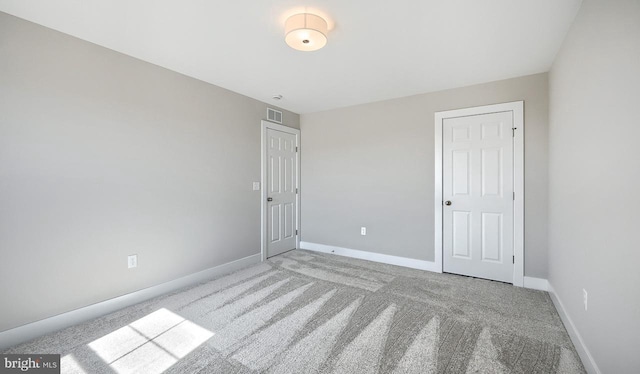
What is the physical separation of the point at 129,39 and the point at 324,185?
3.12 metres

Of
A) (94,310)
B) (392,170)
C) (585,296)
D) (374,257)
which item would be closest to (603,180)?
(585,296)

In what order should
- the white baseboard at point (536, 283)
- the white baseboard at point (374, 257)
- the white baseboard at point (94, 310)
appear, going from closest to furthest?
1. the white baseboard at point (94, 310)
2. the white baseboard at point (536, 283)
3. the white baseboard at point (374, 257)

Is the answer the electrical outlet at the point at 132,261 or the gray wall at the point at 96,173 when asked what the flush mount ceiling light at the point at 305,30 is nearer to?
the gray wall at the point at 96,173

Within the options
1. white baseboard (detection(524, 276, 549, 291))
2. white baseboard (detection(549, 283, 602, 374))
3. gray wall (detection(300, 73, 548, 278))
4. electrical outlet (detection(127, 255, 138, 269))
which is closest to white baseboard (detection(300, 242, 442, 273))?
gray wall (detection(300, 73, 548, 278))

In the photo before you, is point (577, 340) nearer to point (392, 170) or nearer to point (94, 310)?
point (392, 170)

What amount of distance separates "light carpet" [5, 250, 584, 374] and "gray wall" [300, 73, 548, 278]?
0.85m

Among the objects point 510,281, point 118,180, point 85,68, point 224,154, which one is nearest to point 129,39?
Result: point 85,68

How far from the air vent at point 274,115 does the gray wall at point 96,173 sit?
0.78 metres

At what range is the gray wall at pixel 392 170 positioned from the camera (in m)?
2.99

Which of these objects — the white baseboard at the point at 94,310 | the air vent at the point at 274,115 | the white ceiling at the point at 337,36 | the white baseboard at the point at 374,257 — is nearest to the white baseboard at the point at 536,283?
the white baseboard at the point at 374,257

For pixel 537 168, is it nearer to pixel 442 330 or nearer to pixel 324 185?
pixel 442 330

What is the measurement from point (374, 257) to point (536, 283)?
194 cm

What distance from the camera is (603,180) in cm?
147

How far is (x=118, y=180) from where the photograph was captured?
8.30ft
